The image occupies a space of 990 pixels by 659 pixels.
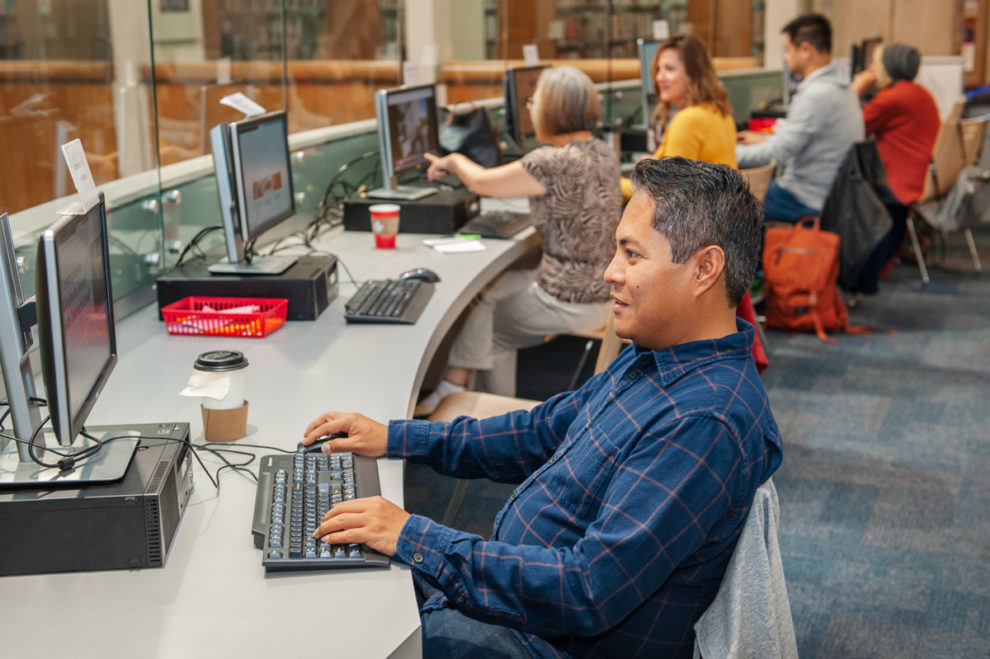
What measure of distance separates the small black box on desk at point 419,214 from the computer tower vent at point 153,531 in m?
2.44

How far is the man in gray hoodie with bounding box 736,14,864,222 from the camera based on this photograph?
527cm

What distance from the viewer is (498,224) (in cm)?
381

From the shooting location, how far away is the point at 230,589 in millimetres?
1346

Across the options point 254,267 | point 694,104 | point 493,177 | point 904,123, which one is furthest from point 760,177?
point 254,267

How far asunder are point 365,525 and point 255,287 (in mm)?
1317

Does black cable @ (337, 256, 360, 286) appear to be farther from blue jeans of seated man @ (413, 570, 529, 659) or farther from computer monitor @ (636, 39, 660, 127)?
computer monitor @ (636, 39, 660, 127)

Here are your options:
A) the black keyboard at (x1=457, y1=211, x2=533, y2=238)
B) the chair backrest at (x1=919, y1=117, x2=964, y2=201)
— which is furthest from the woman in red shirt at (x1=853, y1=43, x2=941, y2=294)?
the black keyboard at (x1=457, y1=211, x2=533, y2=238)

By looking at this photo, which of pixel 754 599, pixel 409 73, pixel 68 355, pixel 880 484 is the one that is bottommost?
pixel 880 484

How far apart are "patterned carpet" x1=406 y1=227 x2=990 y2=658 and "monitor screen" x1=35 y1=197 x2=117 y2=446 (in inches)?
65.4

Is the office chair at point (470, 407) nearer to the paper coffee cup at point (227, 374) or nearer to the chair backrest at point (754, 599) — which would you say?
the paper coffee cup at point (227, 374)

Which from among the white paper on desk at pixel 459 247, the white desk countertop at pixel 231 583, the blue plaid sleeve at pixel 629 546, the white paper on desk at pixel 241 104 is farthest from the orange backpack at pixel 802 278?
the blue plaid sleeve at pixel 629 546

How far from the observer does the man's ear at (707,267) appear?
1.44m

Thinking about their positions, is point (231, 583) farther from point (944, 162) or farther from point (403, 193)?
point (944, 162)

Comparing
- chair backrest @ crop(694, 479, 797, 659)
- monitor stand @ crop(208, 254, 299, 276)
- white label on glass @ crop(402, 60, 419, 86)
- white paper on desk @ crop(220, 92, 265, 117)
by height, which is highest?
white label on glass @ crop(402, 60, 419, 86)
